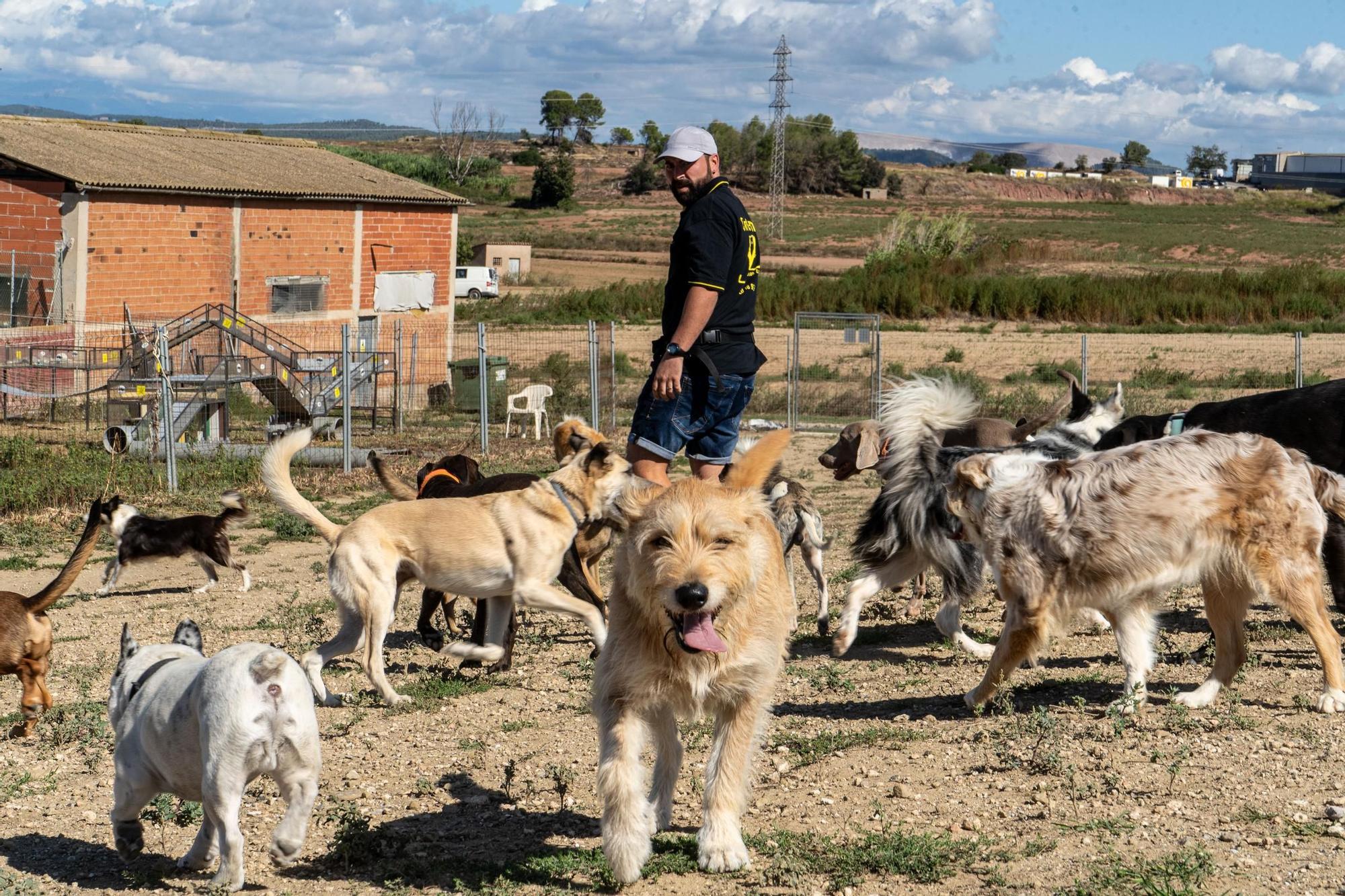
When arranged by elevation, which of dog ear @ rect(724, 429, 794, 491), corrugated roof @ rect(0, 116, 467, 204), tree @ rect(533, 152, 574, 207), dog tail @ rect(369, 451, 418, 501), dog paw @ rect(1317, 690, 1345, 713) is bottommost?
dog paw @ rect(1317, 690, 1345, 713)

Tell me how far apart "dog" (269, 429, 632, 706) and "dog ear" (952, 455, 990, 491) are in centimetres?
164

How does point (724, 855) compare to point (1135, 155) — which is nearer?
point (724, 855)

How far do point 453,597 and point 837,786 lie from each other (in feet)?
13.0

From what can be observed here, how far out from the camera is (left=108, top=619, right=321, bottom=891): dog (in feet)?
13.0

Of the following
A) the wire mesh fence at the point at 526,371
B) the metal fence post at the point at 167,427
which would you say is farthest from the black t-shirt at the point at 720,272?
the wire mesh fence at the point at 526,371

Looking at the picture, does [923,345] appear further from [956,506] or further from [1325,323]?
[956,506]

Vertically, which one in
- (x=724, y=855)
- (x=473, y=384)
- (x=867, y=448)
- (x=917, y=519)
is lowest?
(x=724, y=855)

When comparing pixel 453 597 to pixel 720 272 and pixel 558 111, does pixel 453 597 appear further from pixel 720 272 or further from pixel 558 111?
pixel 558 111

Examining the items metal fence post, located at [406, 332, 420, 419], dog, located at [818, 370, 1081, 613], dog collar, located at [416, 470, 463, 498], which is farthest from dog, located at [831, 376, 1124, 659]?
metal fence post, located at [406, 332, 420, 419]

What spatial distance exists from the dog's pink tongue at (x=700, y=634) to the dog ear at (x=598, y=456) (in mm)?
2798

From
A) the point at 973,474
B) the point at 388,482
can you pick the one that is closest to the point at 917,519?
the point at 973,474

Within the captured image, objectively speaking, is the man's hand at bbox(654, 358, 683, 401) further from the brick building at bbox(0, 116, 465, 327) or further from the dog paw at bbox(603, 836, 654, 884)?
the brick building at bbox(0, 116, 465, 327)

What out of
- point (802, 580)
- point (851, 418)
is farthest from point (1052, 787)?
point (851, 418)

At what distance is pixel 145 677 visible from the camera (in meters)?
4.57
